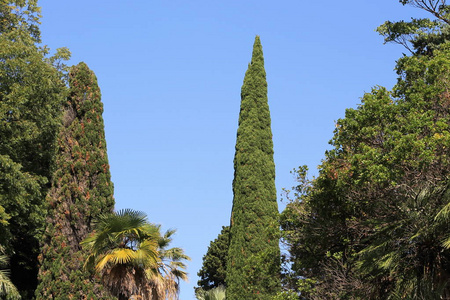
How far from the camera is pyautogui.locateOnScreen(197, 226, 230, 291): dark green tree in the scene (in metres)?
42.0

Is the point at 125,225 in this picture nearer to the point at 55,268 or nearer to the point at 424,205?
the point at 55,268

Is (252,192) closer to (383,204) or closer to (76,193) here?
(76,193)

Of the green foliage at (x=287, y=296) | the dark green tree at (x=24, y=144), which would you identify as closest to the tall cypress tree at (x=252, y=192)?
the green foliage at (x=287, y=296)

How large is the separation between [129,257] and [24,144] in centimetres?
1006

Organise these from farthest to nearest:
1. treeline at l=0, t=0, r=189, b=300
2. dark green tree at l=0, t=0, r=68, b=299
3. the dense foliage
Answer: dark green tree at l=0, t=0, r=68, b=299
treeline at l=0, t=0, r=189, b=300
the dense foliage

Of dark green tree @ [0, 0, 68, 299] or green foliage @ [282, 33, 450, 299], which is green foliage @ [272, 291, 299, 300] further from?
dark green tree @ [0, 0, 68, 299]

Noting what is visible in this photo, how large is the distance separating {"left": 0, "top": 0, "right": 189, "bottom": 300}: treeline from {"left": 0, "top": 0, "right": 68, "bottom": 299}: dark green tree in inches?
1.5

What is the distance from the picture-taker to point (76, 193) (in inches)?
874

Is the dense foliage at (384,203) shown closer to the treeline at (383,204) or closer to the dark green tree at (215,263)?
the treeline at (383,204)

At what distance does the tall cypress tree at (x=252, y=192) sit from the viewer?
997 inches

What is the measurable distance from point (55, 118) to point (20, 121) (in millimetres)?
1675

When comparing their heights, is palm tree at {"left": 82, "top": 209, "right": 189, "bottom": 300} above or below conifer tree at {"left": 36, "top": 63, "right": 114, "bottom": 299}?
below

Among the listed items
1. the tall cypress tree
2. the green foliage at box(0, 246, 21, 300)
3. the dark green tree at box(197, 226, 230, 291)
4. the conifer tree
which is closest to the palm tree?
the conifer tree

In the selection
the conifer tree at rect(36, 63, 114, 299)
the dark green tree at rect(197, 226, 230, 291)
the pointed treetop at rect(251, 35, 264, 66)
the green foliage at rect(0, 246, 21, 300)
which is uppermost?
the pointed treetop at rect(251, 35, 264, 66)
